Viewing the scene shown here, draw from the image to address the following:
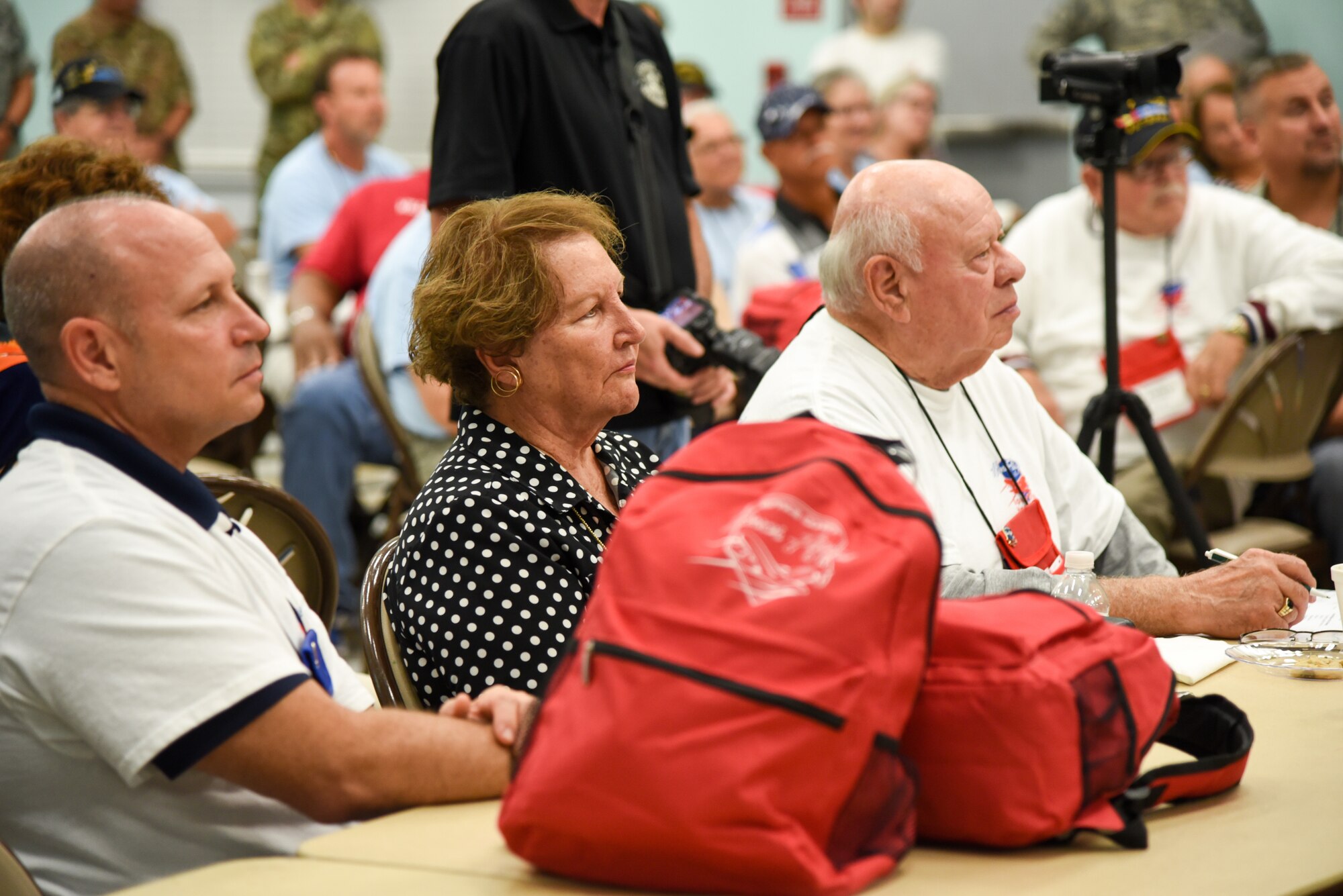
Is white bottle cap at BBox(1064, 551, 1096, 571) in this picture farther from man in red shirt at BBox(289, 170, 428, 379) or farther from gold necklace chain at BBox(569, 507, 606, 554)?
man in red shirt at BBox(289, 170, 428, 379)

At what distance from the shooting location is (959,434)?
2.17 meters

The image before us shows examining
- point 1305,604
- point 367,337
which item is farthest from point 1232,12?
point 1305,604

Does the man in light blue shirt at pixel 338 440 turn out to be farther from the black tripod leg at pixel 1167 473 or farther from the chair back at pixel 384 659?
the chair back at pixel 384 659

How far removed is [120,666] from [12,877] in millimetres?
203

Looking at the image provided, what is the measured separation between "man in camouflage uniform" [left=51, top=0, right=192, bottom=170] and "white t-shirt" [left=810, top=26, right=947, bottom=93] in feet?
12.1

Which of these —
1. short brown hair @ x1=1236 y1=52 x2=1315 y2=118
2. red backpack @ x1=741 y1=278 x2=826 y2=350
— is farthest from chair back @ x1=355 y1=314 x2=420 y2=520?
short brown hair @ x1=1236 y1=52 x2=1315 y2=118

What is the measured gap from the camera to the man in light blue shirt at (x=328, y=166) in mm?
5680

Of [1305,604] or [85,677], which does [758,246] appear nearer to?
[1305,604]

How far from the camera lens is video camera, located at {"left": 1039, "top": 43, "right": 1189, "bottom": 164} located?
2.97 meters

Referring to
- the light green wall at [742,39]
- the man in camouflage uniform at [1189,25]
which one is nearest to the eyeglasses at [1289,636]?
the man in camouflage uniform at [1189,25]

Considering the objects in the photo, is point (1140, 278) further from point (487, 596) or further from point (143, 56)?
point (143, 56)

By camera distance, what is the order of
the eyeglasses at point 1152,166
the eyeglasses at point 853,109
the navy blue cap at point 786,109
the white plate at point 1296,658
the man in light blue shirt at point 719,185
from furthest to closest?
the eyeglasses at point 853,109
the man in light blue shirt at point 719,185
the navy blue cap at point 786,109
the eyeglasses at point 1152,166
the white plate at point 1296,658

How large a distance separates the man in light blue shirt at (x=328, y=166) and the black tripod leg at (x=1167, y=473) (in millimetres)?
3675

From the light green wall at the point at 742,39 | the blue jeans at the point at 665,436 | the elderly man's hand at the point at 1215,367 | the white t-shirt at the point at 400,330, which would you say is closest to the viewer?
the blue jeans at the point at 665,436
